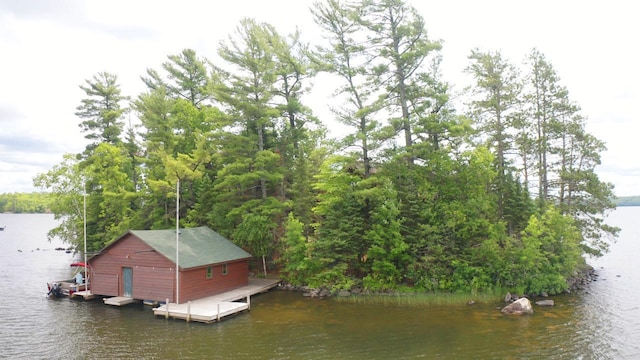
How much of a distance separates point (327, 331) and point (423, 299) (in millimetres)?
8142

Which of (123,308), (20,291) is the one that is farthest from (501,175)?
(20,291)

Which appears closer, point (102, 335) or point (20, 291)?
point (102, 335)

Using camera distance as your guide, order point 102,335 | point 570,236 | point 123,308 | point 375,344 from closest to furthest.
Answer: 1. point 375,344
2. point 102,335
3. point 123,308
4. point 570,236

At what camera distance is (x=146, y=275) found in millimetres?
24391

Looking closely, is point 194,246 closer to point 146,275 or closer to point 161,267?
point 161,267

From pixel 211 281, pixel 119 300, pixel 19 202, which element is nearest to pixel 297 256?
pixel 211 281

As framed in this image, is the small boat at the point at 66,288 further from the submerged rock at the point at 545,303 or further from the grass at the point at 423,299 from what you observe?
the submerged rock at the point at 545,303

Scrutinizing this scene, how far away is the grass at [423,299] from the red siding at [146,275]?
26.6ft

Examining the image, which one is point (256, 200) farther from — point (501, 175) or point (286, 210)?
point (501, 175)

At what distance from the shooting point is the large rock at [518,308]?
21.5 metres

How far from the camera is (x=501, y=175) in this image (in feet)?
98.4

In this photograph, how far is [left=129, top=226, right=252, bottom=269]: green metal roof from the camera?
952 inches

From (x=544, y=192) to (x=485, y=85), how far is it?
9.59 meters

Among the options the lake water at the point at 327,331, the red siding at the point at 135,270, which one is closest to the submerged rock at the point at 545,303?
the lake water at the point at 327,331
